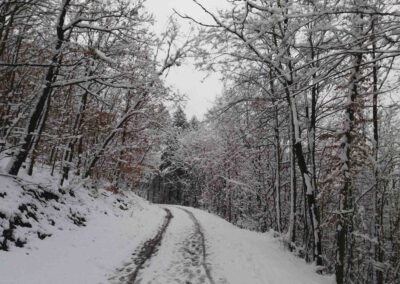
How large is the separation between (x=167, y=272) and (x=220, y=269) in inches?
60.6

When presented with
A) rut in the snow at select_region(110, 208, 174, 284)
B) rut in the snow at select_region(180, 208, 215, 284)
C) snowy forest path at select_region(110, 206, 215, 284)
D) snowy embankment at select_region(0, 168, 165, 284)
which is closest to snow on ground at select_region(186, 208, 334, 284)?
rut in the snow at select_region(180, 208, 215, 284)

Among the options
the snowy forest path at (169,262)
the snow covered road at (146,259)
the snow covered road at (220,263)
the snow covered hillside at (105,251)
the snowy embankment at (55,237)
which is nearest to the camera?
the snowy embankment at (55,237)

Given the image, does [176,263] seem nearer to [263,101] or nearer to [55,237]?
[55,237]

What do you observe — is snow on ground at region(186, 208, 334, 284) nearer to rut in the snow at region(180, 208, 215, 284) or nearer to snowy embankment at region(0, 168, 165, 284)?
rut in the snow at region(180, 208, 215, 284)

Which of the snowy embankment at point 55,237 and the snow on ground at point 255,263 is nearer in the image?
the snowy embankment at point 55,237

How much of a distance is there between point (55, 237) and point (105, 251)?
1.60m

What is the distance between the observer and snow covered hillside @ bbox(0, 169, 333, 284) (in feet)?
27.8

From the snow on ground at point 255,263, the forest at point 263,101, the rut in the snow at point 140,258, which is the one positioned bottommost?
the rut in the snow at point 140,258

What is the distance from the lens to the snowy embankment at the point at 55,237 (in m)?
8.12

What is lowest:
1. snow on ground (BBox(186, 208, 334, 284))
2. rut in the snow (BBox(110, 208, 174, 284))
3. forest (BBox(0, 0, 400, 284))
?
rut in the snow (BBox(110, 208, 174, 284))

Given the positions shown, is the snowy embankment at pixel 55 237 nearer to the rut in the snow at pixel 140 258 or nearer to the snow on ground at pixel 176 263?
the rut in the snow at pixel 140 258

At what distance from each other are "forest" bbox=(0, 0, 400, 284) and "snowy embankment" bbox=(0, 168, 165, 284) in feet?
4.13

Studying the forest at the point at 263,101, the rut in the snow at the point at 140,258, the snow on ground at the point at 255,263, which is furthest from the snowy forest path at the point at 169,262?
the forest at the point at 263,101

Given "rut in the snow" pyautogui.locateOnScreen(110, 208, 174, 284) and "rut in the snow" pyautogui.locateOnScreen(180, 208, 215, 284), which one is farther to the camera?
"rut in the snow" pyautogui.locateOnScreen(180, 208, 215, 284)
